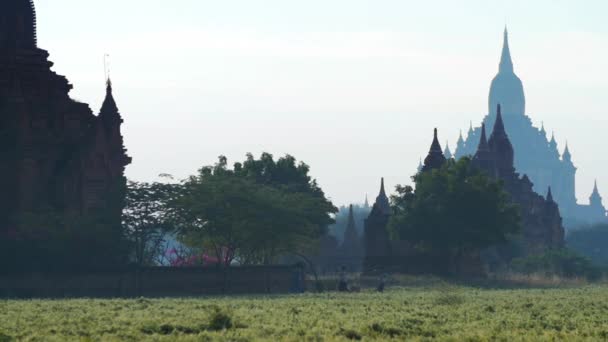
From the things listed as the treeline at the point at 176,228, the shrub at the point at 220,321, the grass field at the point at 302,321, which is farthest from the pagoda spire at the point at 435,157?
the shrub at the point at 220,321

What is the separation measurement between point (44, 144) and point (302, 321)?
1593 inches

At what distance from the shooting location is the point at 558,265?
109 meters

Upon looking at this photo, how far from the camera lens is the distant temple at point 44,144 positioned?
2901 inches

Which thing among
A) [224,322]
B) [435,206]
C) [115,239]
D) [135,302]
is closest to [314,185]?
[435,206]

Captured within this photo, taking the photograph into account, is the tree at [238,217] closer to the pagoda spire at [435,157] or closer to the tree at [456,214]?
the tree at [456,214]

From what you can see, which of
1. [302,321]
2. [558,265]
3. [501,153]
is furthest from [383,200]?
[302,321]

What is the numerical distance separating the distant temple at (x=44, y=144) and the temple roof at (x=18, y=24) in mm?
58

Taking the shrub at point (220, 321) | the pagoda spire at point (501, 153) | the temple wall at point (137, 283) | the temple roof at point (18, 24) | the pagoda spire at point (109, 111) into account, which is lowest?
the shrub at point (220, 321)

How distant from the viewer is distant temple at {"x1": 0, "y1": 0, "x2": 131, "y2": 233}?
73.7 m

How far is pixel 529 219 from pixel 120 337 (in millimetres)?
111486

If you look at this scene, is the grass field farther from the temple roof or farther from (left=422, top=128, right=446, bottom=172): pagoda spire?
(left=422, top=128, right=446, bottom=172): pagoda spire

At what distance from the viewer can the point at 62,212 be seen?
73062 mm

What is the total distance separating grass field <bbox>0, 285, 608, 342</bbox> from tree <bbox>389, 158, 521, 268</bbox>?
43661mm

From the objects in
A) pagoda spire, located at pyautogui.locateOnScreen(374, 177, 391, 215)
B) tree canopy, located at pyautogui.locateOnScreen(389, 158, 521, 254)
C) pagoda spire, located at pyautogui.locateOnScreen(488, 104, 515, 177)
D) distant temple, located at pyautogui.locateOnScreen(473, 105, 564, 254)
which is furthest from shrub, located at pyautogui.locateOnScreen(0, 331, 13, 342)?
pagoda spire, located at pyautogui.locateOnScreen(488, 104, 515, 177)
